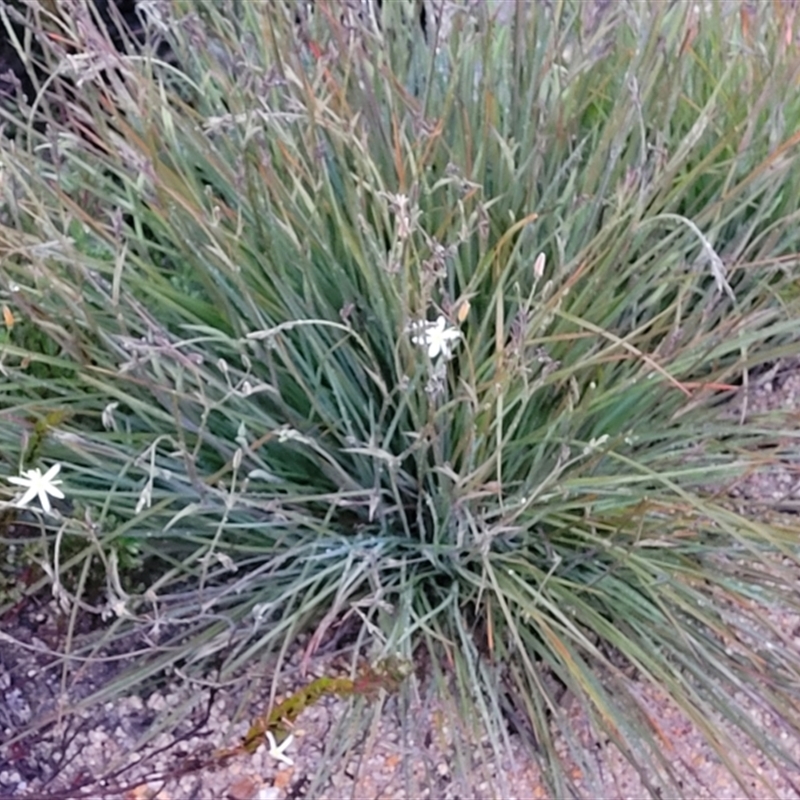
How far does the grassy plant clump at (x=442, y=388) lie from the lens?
3.55 ft

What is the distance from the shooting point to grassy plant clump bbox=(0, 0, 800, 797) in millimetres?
1083

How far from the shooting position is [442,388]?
104 centimetres

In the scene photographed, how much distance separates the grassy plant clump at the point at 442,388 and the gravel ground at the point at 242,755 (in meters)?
0.03

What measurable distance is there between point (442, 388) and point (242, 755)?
478 mm

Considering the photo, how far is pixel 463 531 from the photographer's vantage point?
111 cm

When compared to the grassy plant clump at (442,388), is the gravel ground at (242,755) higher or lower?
lower

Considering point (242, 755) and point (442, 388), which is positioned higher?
point (442, 388)

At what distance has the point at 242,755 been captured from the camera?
3.68ft

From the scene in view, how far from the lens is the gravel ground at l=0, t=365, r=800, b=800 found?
1103 mm

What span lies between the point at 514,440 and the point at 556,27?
0.50 m

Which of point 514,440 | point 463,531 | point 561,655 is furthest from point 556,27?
point 561,655

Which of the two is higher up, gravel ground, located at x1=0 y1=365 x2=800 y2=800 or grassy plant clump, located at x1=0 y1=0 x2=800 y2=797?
grassy plant clump, located at x1=0 y1=0 x2=800 y2=797

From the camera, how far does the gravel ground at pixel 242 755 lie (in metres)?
1.10

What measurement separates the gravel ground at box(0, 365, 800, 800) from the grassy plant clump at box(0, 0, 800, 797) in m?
0.03
